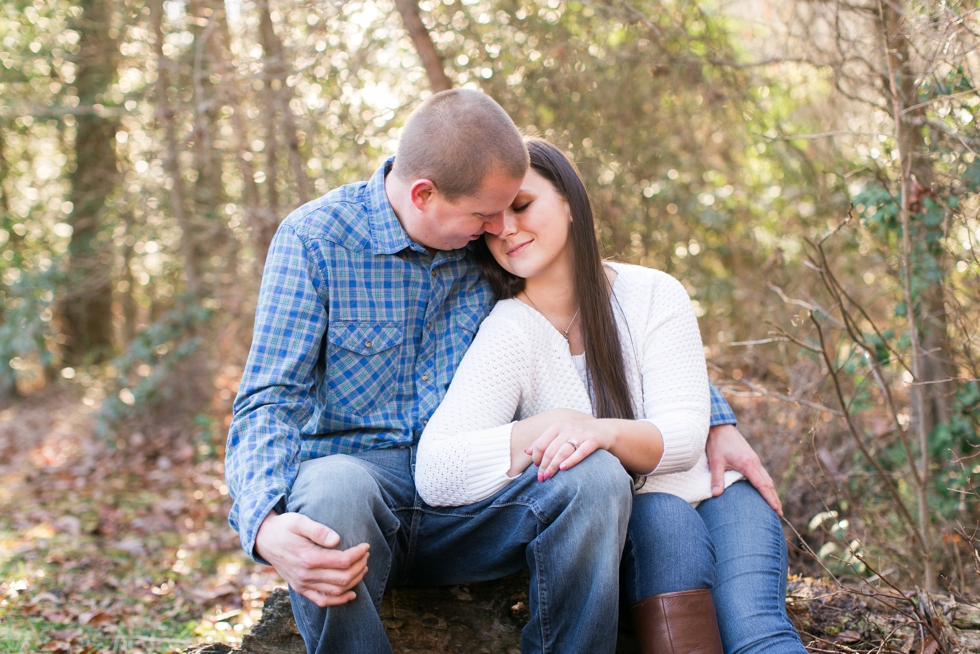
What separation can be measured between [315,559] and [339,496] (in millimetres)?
149

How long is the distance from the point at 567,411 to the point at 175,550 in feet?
9.93

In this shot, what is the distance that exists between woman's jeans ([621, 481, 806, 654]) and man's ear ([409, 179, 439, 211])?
38.9 inches

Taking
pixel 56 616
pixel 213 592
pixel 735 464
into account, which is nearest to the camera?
pixel 735 464

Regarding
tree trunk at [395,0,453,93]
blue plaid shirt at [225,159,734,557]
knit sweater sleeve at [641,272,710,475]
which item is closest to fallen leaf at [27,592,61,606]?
blue plaid shirt at [225,159,734,557]

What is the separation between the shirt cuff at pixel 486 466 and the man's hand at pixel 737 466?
27.6 inches

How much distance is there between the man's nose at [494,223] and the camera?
2268 mm

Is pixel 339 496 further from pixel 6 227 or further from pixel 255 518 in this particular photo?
pixel 6 227

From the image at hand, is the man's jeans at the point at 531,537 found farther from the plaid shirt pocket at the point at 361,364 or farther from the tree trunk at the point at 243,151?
the tree trunk at the point at 243,151

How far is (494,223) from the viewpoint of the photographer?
228cm

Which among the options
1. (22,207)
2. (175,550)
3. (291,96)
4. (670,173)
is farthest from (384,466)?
→ (22,207)

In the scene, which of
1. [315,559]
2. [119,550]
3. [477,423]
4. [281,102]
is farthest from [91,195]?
[315,559]

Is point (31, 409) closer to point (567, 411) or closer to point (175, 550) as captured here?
point (175, 550)

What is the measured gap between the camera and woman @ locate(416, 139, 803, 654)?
2006 mm

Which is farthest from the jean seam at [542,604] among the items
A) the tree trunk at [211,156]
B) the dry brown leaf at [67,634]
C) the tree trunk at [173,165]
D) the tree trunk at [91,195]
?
the tree trunk at [91,195]
